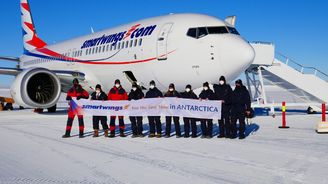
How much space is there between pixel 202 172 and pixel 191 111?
13.2 feet

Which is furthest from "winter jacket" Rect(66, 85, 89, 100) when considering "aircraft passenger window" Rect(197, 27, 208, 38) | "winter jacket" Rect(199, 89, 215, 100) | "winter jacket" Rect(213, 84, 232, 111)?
"aircraft passenger window" Rect(197, 27, 208, 38)

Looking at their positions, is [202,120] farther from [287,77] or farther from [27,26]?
[27,26]

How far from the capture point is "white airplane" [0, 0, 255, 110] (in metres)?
10.8

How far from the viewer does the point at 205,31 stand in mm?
11297

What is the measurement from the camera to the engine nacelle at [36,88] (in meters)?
13.8

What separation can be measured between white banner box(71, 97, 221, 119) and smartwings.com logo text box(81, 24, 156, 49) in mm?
4254

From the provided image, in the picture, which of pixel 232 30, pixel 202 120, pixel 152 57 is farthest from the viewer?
pixel 152 57

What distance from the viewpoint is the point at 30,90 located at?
1550cm

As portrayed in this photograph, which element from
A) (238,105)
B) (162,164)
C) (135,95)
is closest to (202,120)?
(238,105)

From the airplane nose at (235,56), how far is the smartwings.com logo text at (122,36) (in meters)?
3.18

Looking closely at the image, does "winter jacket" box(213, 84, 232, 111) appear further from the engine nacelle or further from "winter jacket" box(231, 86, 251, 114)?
the engine nacelle

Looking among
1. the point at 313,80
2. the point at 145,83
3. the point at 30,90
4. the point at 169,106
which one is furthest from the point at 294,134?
the point at 30,90

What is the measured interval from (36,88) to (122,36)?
4807mm

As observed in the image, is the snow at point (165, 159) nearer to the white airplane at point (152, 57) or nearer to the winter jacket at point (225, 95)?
the winter jacket at point (225, 95)
